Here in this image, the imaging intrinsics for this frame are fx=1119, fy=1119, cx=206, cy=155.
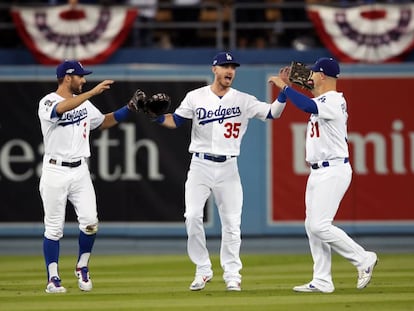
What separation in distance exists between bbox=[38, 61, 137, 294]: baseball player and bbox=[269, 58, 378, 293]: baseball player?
1.87 m

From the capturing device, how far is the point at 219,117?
1023 centimetres

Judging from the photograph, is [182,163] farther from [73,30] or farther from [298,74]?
[298,74]

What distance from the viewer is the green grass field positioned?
902 cm

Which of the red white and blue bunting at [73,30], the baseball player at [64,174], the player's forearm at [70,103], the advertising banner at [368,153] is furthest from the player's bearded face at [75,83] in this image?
the red white and blue bunting at [73,30]

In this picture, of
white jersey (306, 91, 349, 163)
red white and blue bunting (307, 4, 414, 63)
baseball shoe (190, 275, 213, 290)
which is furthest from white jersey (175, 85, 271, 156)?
red white and blue bunting (307, 4, 414, 63)

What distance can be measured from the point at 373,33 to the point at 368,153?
1.82 m

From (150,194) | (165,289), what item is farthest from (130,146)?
(165,289)

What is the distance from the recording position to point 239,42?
1734 cm

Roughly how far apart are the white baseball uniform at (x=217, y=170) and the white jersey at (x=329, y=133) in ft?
1.73

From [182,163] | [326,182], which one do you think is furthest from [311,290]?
[182,163]

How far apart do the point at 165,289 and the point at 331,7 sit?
7.46 m

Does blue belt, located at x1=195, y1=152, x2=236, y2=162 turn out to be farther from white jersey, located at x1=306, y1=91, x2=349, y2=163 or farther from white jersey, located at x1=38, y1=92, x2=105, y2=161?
white jersey, located at x1=38, y1=92, x2=105, y2=161

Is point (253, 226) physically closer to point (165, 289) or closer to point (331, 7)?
point (331, 7)

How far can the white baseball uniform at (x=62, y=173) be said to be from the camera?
33.4ft
